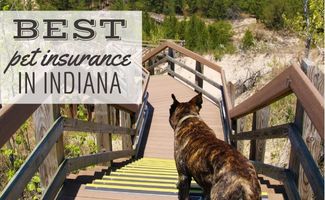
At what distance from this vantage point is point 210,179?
9.59 ft

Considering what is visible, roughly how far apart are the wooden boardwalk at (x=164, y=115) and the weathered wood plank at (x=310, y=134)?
4.60m

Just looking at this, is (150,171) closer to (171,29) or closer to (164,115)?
(164,115)

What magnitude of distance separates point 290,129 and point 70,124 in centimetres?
169

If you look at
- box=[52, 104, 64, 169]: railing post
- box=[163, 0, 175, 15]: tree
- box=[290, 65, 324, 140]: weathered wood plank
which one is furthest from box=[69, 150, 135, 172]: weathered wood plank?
box=[163, 0, 175, 15]: tree

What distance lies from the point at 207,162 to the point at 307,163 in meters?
0.68

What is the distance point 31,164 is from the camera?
2.61m

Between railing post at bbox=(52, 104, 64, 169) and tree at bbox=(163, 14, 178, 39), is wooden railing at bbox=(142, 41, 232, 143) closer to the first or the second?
railing post at bbox=(52, 104, 64, 169)

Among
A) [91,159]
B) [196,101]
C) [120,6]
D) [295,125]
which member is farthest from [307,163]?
[120,6]

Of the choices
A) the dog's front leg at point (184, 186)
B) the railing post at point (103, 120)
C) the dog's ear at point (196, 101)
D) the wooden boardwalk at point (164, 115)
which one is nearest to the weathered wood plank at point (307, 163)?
the dog's front leg at point (184, 186)

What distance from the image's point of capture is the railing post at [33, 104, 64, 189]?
303cm

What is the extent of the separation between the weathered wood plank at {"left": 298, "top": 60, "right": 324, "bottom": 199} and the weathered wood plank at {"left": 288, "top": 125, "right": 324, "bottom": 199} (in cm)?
7

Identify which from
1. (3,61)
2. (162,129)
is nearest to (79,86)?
(3,61)

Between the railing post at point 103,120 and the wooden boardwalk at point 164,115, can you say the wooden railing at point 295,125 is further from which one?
the wooden boardwalk at point 164,115

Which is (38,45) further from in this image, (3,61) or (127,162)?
(127,162)
